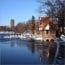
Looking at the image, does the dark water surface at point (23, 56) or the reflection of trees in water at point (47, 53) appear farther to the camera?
the reflection of trees in water at point (47, 53)

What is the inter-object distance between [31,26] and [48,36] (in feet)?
41.6

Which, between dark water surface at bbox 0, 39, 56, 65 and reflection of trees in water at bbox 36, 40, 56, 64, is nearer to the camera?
dark water surface at bbox 0, 39, 56, 65

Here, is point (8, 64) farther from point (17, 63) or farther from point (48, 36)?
point (48, 36)

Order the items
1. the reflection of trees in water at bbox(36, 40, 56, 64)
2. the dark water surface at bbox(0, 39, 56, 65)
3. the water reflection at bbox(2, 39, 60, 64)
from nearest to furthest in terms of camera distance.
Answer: the dark water surface at bbox(0, 39, 56, 65) < the water reflection at bbox(2, 39, 60, 64) < the reflection of trees in water at bbox(36, 40, 56, 64)

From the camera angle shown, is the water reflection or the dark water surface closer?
the dark water surface

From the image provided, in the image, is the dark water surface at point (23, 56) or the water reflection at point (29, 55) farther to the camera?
the water reflection at point (29, 55)

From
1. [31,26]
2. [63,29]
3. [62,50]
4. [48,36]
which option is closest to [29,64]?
[62,50]

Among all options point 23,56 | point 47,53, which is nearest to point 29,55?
point 23,56

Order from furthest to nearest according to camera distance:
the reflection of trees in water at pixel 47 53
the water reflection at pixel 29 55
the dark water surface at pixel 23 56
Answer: the reflection of trees in water at pixel 47 53 < the water reflection at pixel 29 55 < the dark water surface at pixel 23 56

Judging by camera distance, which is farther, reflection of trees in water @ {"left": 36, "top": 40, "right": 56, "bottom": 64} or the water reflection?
reflection of trees in water @ {"left": 36, "top": 40, "right": 56, "bottom": 64}

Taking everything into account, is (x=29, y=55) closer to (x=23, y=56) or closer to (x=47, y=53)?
(x=23, y=56)

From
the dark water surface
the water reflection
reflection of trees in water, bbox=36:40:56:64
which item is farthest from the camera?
reflection of trees in water, bbox=36:40:56:64

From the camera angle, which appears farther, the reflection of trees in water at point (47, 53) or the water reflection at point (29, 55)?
the reflection of trees in water at point (47, 53)

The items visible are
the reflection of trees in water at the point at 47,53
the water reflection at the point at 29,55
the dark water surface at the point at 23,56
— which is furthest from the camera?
the reflection of trees in water at the point at 47,53
